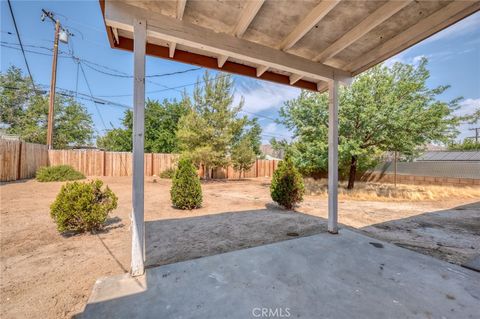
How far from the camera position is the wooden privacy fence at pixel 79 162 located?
855cm

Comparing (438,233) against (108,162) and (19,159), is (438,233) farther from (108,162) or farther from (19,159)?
(108,162)

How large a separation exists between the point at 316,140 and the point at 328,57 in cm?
575

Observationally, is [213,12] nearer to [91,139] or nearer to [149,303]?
[149,303]

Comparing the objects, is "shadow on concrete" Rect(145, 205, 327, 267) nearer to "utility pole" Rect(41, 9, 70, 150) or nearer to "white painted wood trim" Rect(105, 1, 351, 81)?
"white painted wood trim" Rect(105, 1, 351, 81)

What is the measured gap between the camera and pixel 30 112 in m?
17.2

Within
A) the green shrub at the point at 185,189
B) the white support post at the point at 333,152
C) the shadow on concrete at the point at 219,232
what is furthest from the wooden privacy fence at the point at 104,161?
the white support post at the point at 333,152

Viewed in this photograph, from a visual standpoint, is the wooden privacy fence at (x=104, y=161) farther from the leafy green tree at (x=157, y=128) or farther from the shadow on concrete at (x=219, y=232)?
the shadow on concrete at (x=219, y=232)

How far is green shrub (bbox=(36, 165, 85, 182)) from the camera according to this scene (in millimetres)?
9258

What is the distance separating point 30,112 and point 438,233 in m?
25.2

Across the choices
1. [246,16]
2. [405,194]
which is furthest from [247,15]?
[405,194]

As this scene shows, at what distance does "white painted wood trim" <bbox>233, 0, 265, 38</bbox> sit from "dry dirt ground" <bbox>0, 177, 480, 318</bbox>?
8.62 feet

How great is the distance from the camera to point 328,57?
2.85 metres

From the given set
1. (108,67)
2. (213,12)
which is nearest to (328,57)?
(213,12)

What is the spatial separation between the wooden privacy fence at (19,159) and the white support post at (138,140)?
9986mm
